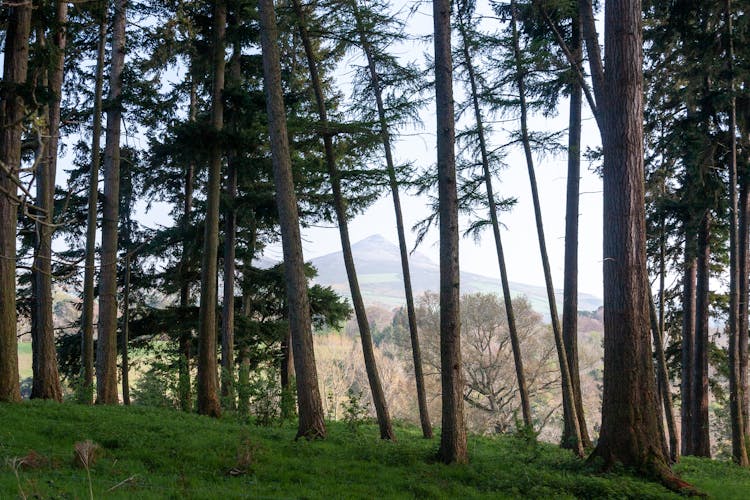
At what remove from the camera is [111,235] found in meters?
14.1

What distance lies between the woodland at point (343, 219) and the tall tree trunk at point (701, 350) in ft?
0.20

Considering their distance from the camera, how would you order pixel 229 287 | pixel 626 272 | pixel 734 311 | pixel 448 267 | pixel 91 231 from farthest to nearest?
pixel 229 287 → pixel 91 231 → pixel 734 311 → pixel 448 267 → pixel 626 272

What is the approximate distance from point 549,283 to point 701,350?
6244 mm

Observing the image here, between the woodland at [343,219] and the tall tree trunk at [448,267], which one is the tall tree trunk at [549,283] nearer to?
the woodland at [343,219]

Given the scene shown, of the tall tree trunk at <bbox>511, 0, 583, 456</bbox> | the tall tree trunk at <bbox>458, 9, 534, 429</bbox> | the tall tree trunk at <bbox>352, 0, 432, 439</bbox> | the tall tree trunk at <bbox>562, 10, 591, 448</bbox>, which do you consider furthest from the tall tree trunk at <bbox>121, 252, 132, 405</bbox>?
the tall tree trunk at <bbox>562, 10, 591, 448</bbox>

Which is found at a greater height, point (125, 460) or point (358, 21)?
point (358, 21)

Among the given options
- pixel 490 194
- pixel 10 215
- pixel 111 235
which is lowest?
pixel 111 235

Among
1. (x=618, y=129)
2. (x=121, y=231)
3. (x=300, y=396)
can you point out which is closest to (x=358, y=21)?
(x=618, y=129)

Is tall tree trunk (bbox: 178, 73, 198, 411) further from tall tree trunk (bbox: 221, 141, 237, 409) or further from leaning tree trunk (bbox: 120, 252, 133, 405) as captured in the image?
tall tree trunk (bbox: 221, 141, 237, 409)

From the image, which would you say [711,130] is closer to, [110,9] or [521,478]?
[521,478]

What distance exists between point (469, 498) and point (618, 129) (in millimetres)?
5193

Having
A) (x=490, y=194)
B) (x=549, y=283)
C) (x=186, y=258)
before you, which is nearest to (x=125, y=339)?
(x=186, y=258)

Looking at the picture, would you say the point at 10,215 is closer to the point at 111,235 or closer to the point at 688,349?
the point at 111,235

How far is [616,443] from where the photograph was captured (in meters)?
7.72
